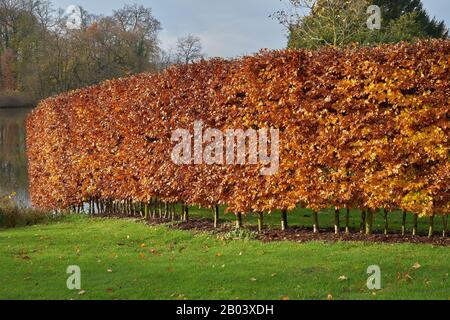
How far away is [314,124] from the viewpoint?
31.8 ft

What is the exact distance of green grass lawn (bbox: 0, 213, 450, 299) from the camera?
21.5ft

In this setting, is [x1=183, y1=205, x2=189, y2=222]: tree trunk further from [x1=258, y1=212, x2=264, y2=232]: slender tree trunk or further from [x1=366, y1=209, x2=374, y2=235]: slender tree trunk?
[x1=366, y1=209, x2=374, y2=235]: slender tree trunk

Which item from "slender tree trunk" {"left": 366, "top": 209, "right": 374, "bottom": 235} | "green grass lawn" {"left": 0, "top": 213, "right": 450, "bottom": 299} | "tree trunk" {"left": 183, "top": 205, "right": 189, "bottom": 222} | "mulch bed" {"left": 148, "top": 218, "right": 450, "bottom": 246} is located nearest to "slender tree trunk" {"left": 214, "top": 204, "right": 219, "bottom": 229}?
"mulch bed" {"left": 148, "top": 218, "right": 450, "bottom": 246}

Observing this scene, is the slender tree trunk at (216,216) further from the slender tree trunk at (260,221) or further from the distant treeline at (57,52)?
the distant treeline at (57,52)

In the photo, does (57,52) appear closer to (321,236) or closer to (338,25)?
(338,25)

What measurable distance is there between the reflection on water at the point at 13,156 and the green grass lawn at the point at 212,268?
9547 mm

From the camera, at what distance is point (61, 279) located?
289 inches

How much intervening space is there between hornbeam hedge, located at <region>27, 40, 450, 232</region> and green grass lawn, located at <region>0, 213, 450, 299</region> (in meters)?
0.88

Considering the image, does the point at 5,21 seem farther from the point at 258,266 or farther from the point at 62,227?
the point at 258,266

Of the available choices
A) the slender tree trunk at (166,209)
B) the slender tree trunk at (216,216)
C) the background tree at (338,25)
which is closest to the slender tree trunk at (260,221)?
the slender tree trunk at (216,216)

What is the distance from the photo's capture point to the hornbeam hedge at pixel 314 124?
8.96 m

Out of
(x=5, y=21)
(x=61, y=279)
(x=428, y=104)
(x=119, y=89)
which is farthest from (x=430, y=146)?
(x=5, y=21)

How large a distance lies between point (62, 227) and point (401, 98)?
815cm
